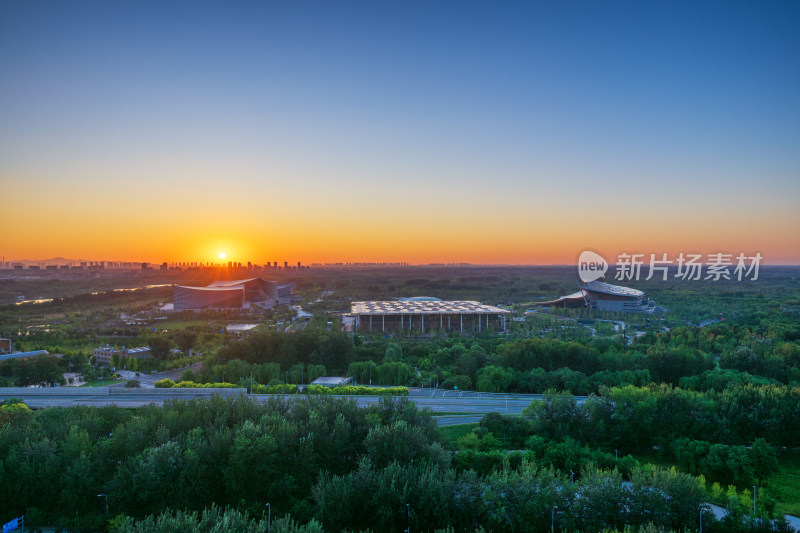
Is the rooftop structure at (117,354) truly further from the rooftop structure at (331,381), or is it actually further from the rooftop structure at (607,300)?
the rooftop structure at (607,300)

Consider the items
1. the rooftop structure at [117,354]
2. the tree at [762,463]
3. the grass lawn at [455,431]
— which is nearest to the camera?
the tree at [762,463]

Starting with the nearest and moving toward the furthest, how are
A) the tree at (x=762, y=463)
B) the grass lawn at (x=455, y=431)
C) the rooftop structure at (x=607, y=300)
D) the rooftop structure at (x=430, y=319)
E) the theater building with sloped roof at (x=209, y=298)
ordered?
the tree at (x=762, y=463) → the grass lawn at (x=455, y=431) → the rooftop structure at (x=430, y=319) → the rooftop structure at (x=607, y=300) → the theater building with sloped roof at (x=209, y=298)

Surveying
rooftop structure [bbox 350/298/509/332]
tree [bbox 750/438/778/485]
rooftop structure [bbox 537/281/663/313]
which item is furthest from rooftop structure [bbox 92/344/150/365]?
rooftop structure [bbox 537/281/663/313]

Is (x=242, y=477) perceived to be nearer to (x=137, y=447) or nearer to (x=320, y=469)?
(x=320, y=469)

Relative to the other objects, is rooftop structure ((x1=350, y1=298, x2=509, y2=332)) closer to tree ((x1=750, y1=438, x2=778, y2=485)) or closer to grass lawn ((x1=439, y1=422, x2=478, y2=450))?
grass lawn ((x1=439, y1=422, x2=478, y2=450))

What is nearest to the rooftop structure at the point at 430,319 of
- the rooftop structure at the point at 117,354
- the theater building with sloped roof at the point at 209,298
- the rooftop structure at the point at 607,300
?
the rooftop structure at the point at 117,354

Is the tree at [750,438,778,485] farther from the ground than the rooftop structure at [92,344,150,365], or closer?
farther from the ground

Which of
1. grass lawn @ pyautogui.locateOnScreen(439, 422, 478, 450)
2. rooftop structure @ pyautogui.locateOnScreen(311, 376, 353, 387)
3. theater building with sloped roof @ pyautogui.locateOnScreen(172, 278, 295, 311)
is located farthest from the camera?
Result: theater building with sloped roof @ pyautogui.locateOnScreen(172, 278, 295, 311)

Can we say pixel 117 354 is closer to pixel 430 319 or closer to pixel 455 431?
pixel 455 431

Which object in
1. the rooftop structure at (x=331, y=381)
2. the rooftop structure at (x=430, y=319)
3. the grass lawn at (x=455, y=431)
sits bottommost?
the rooftop structure at (x=331, y=381)

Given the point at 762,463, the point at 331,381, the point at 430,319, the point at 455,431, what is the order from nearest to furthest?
1. the point at 762,463
2. the point at 455,431
3. the point at 331,381
4. the point at 430,319

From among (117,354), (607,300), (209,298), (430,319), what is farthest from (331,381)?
(607,300)

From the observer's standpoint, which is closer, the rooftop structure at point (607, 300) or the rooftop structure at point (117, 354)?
the rooftop structure at point (117, 354)
